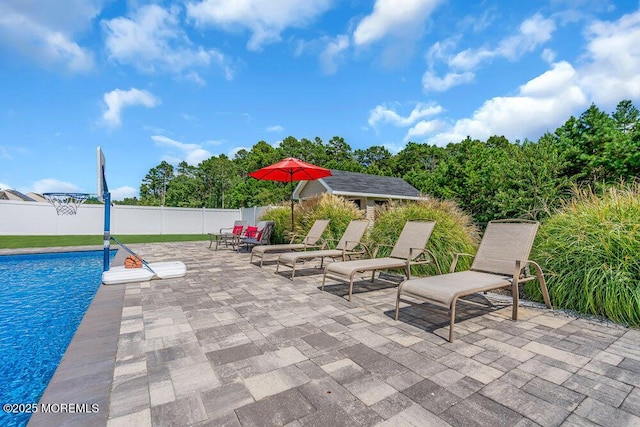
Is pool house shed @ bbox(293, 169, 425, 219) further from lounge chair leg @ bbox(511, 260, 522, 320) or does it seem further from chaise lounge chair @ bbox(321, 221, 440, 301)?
lounge chair leg @ bbox(511, 260, 522, 320)

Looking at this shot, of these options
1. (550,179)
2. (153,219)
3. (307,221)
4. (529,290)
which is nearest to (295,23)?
(307,221)

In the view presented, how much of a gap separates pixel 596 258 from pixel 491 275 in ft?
3.97

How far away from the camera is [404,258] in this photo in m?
4.86

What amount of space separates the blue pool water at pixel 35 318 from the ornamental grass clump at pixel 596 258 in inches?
217

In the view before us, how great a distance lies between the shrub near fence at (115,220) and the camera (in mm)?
16250

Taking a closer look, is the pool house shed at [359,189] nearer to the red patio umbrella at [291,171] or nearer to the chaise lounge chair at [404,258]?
the red patio umbrella at [291,171]

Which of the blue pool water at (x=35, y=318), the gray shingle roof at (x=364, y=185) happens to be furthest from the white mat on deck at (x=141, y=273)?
the gray shingle roof at (x=364, y=185)

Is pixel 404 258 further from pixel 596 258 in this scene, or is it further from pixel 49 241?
pixel 49 241

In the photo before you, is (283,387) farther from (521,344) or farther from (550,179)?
(550,179)

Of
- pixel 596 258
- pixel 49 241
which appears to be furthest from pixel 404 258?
pixel 49 241

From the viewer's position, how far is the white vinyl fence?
53.3 ft

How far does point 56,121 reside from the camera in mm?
15391

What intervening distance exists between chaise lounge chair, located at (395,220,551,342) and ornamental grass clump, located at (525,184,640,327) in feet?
1.23

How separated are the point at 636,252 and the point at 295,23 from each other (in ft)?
38.9
